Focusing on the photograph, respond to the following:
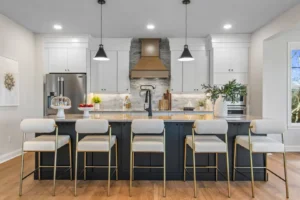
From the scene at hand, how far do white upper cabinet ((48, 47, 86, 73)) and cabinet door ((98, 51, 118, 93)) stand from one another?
0.57m

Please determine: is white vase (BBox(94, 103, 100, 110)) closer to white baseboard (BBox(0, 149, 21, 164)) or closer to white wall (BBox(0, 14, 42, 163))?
white wall (BBox(0, 14, 42, 163))

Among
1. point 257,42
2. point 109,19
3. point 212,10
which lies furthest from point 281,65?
point 109,19

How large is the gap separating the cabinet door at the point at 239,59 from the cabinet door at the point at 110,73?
9.54 feet

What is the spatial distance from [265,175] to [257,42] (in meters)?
3.15

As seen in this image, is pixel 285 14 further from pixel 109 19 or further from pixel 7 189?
pixel 7 189

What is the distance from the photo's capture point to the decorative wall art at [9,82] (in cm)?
432

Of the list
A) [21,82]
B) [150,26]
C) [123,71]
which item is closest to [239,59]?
[150,26]

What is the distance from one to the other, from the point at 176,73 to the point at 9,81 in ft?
12.1

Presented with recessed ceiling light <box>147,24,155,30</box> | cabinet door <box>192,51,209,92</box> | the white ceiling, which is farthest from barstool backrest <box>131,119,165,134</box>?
cabinet door <box>192,51,209,92</box>

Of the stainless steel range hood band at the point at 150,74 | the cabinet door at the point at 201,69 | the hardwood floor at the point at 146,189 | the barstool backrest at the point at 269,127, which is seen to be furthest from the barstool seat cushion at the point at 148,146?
the cabinet door at the point at 201,69

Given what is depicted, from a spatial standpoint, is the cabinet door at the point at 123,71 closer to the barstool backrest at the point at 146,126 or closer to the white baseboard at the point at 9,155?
the white baseboard at the point at 9,155

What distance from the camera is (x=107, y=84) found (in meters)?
5.83

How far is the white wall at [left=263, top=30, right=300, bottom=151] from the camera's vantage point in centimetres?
513

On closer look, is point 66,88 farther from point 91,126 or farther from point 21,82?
point 91,126
